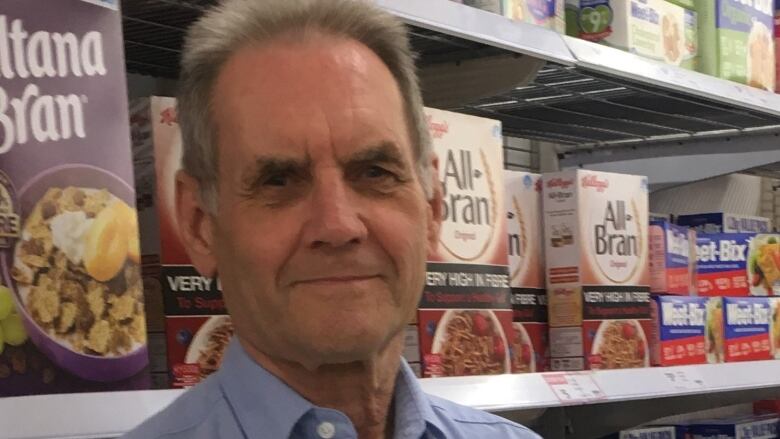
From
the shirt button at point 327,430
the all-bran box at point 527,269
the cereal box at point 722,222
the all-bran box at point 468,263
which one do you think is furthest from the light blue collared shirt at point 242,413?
the cereal box at point 722,222

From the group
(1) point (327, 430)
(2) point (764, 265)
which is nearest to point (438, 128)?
(1) point (327, 430)

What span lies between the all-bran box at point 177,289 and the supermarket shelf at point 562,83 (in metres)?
0.20

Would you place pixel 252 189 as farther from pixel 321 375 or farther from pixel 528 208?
pixel 528 208

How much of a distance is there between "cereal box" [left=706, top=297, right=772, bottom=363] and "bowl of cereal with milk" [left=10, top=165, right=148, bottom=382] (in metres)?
1.29

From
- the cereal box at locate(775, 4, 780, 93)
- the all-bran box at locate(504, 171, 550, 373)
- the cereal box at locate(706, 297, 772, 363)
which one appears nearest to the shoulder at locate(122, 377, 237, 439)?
the all-bran box at locate(504, 171, 550, 373)

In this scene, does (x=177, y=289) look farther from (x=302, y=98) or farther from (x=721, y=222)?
(x=721, y=222)

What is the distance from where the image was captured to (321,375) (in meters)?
1.07

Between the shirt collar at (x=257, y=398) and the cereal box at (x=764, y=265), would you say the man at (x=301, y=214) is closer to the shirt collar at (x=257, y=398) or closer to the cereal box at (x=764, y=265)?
the shirt collar at (x=257, y=398)

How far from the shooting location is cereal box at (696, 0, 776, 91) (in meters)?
2.24

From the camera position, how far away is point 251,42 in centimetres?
110

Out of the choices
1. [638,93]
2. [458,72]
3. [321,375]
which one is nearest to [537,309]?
[458,72]

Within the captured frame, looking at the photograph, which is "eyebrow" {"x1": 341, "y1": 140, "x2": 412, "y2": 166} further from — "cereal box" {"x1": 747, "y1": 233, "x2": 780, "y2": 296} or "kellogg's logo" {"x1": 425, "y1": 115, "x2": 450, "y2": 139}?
"cereal box" {"x1": 747, "y1": 233, "x2": 780, "y2": 296}

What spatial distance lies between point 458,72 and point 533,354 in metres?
0.46

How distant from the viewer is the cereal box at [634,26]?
2.02 metres
